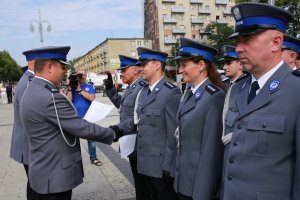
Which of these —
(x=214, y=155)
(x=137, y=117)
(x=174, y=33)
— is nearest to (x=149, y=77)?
(x=137, y=117)

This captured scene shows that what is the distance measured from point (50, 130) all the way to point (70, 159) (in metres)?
0.33

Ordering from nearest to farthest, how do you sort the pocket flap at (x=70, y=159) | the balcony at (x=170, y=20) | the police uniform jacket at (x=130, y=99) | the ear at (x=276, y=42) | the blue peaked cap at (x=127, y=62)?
1. the ear at (x=276, y=42)
2. the pocket flap at (x=70, y=159)
3. the police uniform jacket at (x=130, y=99)
4. the blue peaked cap at (x=127, y=62)
5. the balcony at (x=170, y=20)

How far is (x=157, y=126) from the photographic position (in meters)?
3.38

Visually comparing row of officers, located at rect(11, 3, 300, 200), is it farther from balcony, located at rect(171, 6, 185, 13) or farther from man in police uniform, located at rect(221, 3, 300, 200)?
balcony, located at rect(171, 6, 185, 13)

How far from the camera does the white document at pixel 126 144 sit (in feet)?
12.3

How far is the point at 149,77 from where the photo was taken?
11.9 ft

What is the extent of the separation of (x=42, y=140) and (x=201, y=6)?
86.0 metres

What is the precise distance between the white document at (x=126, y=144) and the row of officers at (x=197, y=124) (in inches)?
3.3

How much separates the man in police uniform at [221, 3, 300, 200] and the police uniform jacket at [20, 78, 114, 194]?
4.92 feet

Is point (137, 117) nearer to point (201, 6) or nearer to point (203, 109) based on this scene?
point (203, 109)

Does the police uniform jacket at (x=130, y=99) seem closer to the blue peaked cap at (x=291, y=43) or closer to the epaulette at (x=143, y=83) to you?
the epaulette at (x=143, y=83)

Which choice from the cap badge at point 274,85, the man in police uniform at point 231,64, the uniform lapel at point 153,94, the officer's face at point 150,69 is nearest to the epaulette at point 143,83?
the officer's face at point 150,69

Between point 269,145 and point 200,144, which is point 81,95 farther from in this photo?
point 269,145

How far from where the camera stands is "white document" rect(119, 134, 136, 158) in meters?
3.75
